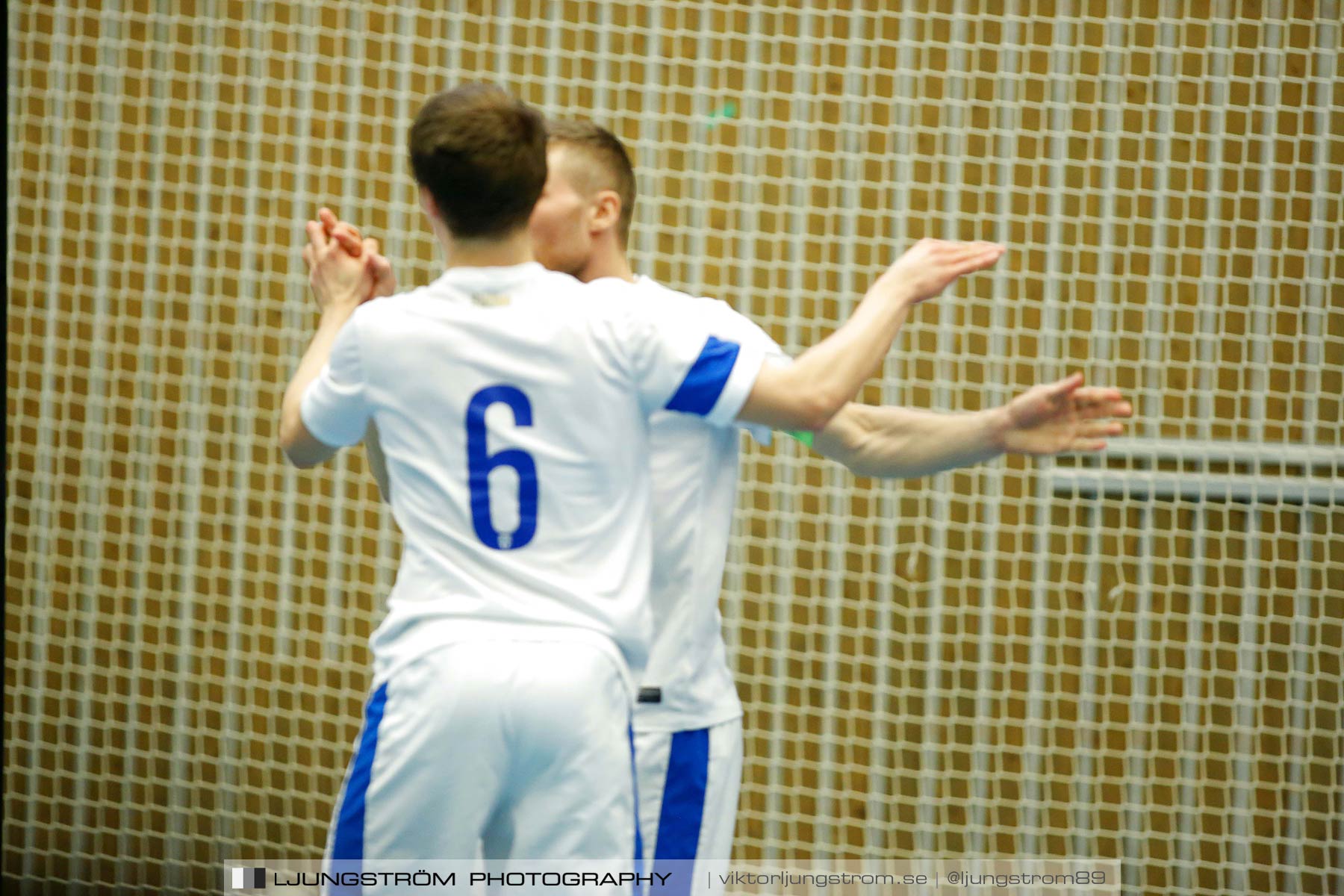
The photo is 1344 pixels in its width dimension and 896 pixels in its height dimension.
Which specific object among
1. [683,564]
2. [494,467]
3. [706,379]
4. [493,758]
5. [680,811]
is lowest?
[680,811]

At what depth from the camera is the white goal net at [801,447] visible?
11.7 ft

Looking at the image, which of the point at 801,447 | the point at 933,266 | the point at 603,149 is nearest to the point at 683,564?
the point at 933,266

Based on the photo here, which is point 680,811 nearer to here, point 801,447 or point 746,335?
point 746,335

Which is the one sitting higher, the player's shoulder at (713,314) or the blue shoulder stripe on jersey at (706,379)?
the player's shoulder at (713,314)

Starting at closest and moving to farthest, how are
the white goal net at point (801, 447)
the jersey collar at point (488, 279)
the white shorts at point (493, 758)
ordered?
the white shorts at point (493, 758), the jersey collar at point (488, 279), the white goal net at point (801, 447)

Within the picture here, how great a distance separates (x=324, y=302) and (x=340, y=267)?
1.9 inches

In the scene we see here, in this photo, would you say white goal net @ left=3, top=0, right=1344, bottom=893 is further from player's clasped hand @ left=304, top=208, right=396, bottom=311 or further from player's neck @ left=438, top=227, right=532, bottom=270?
player's neck @ left=438, top=227, right=532, bottom=270

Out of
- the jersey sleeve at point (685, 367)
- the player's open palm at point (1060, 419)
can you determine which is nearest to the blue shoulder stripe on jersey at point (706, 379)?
the jersey sleeve at point (685, 367)

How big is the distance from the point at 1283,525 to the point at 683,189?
192cm

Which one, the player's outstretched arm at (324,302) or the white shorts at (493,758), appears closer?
the white shorts at (493,758)

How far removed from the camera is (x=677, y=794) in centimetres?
171

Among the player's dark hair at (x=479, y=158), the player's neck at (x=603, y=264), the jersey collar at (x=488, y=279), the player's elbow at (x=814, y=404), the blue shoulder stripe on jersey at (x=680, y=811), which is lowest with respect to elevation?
the blue shoulder stripe on jersey at (x=680, y=811)

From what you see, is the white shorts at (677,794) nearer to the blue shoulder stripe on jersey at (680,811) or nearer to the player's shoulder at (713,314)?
the blue shoulder stripe on jersey at (680,811)

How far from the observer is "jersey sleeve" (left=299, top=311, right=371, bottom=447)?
1.47m
